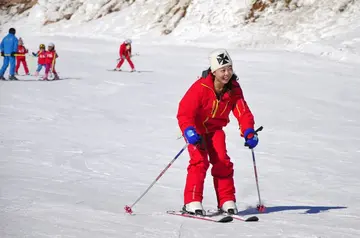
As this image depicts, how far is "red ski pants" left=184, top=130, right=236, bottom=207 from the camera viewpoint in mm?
5266

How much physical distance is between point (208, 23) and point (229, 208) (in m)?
32.7

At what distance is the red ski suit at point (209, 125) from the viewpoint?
5176 mm

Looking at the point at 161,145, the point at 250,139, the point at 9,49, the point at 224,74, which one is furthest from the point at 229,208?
the point at 9,49

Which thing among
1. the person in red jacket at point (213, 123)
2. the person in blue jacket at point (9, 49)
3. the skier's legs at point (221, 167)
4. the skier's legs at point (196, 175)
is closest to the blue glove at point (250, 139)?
the person in red jacket at point (213, 123)

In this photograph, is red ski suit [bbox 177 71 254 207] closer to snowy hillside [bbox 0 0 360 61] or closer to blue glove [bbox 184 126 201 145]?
blue glove [bbox 184 126 201 145]

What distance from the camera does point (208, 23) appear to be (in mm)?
37281

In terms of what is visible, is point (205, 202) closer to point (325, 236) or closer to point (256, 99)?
point (325, 236)

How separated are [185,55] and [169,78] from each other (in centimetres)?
928

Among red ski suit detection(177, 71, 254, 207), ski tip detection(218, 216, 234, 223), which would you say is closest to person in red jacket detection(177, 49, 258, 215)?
red ski suit detection(177, 71, 254, 207)

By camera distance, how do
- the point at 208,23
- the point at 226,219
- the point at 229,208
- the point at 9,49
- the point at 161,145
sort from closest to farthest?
the point at 226,219 < the point at 229,208 < the point at 161,145 < the point at 9,49 < the point at 208,23

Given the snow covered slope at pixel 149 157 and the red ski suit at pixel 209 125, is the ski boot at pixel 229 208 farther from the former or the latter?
the snow covered slope at pixel 149 157

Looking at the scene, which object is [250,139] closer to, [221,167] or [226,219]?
[221,167]

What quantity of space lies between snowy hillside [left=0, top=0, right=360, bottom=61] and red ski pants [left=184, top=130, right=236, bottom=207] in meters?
23.5

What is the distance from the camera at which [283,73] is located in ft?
71.9
